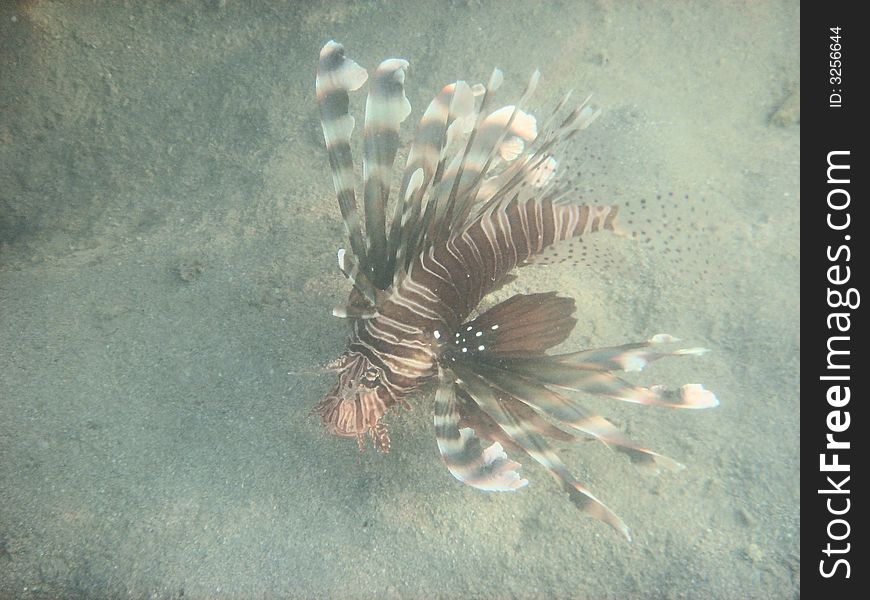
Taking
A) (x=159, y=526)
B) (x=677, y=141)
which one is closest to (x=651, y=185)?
(x=677, y=141)

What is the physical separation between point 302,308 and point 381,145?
1.23m

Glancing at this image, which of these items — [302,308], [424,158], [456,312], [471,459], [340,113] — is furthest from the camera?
[302,308]

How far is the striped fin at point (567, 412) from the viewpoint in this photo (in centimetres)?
206

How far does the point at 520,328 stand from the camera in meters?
2.55

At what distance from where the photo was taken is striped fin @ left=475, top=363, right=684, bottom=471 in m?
→ 2.06

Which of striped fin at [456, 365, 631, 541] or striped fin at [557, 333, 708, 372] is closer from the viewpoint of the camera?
striped fin at [456, 365, 631, 541]

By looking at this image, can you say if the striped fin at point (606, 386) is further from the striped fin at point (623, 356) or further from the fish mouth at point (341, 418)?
the fish mouth at point (341, 418)

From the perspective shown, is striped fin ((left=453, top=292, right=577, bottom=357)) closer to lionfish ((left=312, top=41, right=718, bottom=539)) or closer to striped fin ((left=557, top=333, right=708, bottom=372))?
lionfish ((left=312, top=41, right=718, bottom=539))

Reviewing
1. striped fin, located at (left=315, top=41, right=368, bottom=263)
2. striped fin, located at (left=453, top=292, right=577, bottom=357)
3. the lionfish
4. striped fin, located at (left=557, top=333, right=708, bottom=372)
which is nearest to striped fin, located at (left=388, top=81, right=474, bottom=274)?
the lionfish

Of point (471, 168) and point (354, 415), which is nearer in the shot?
point (354, 415)

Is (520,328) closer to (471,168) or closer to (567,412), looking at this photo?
(567,412)

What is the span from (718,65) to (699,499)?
388 cm

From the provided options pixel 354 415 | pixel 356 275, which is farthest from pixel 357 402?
pixel 356 275

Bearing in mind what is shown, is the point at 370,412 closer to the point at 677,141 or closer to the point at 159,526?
the point at 159,526
